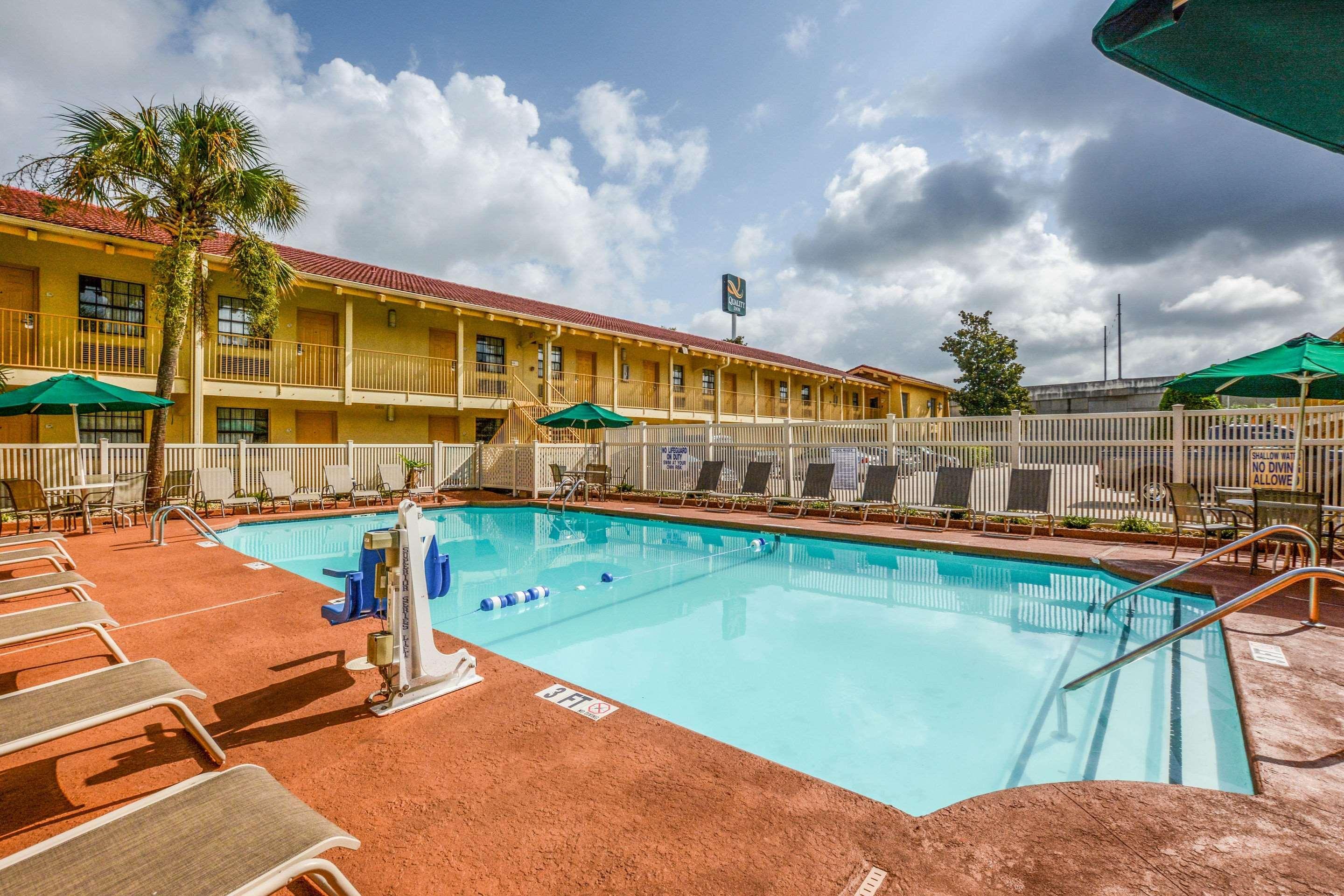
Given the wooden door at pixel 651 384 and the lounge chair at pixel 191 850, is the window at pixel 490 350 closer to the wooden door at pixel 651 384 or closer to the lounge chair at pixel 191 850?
the wooden door at pixel 651 384

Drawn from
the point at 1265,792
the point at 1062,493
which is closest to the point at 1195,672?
the point at 1265,792

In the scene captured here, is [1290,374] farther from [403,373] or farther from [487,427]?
[487,427]

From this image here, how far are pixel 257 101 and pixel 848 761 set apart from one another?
15.6 metres

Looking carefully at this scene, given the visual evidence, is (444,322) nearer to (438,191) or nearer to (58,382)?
(438,191)

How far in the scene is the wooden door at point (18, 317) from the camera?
1223cm

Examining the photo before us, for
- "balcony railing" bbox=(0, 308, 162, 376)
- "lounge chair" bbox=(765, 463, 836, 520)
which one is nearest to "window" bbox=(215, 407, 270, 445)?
→ "balcony railing" bbox=(0, 308, 162, 376)

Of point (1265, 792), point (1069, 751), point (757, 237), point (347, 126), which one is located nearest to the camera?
point (1265, 792)

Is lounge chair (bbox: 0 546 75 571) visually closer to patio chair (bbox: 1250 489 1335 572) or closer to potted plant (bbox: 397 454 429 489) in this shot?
potted plant (bbox: 397 454 429 489)

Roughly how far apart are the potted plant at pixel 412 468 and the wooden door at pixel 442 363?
7.41 feet

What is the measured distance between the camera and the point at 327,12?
9758mm

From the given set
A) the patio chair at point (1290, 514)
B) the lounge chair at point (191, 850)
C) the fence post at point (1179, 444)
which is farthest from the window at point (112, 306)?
the fence post at point (1179, 444)

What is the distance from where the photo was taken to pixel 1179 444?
359 inches

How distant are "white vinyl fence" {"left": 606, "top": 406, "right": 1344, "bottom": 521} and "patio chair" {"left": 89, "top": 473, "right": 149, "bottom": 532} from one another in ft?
37.5

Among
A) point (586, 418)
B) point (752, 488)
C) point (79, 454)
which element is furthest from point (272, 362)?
point (752, 488)
